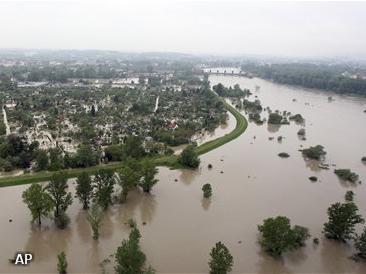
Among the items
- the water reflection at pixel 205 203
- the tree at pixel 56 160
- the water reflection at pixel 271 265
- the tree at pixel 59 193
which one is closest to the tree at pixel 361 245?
the water reflection at pixel 271 265

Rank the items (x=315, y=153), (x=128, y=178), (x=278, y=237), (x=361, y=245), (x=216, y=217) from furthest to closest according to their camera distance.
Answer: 1. (x=315, y=153)
2. (x=128, y=178)
3. (x=216, y=217)
4. (x=361, y=245)
5. (x=278, y=237)

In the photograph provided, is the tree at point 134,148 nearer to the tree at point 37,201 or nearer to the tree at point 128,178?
the tree at point 128,178

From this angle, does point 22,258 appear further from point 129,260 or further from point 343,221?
point 343,221

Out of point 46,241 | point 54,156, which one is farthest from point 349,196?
point 54,156

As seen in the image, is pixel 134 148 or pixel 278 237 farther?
pixel 134 148

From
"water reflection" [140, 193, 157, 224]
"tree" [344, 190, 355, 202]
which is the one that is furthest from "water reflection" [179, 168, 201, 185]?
"tree" [344, 190, 355, 202]

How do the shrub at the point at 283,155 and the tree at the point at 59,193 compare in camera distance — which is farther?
the shrub at the point at 283,155
